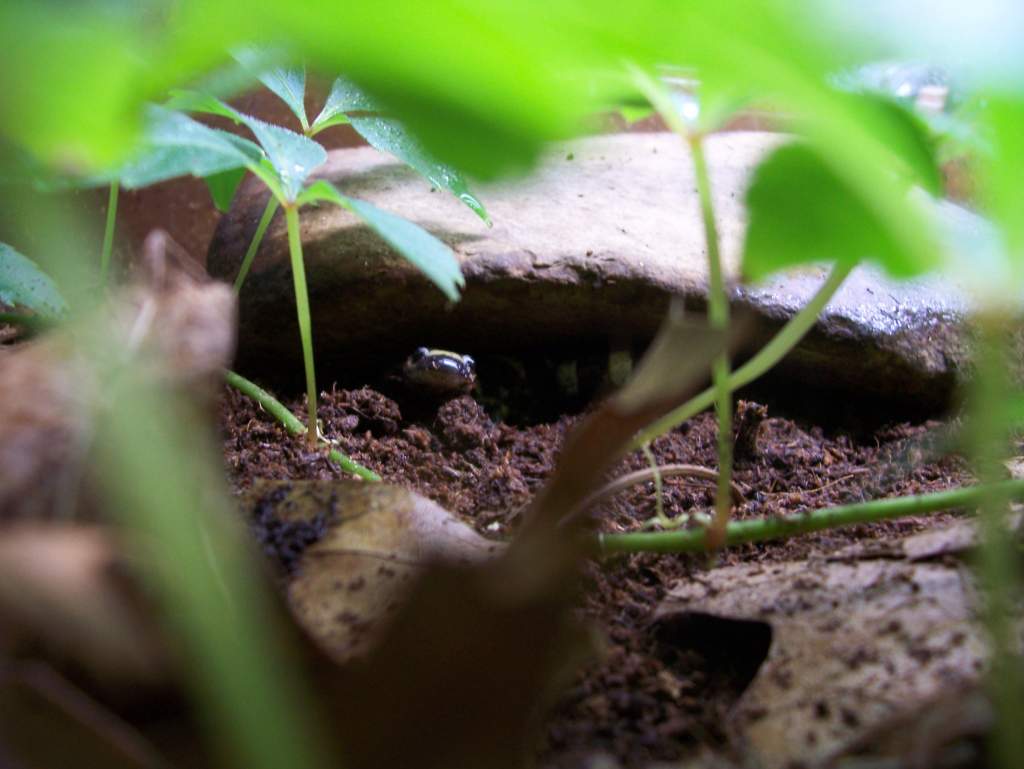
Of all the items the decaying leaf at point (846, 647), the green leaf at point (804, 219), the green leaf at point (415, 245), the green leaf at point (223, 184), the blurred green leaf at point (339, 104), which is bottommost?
the decaying leaf at point (846, 647)

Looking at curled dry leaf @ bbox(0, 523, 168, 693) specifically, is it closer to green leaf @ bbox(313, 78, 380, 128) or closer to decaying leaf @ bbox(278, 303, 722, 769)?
decaying leaf @ bbox(278, 303, 722, 769)

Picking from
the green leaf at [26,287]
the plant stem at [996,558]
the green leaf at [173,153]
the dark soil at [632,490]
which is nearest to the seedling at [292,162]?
the green leaf at [173,153]

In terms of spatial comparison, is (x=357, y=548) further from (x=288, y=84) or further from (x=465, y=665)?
(x=288, y=84)

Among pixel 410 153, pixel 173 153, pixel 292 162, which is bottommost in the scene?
pixel 173 153

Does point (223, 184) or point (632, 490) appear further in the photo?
point (223, 184)

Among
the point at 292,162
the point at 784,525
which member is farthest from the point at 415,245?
the point at 784,525

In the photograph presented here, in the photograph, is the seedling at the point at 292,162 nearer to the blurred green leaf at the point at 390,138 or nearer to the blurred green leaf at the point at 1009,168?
the blurred green leaf at the point at 390,138
